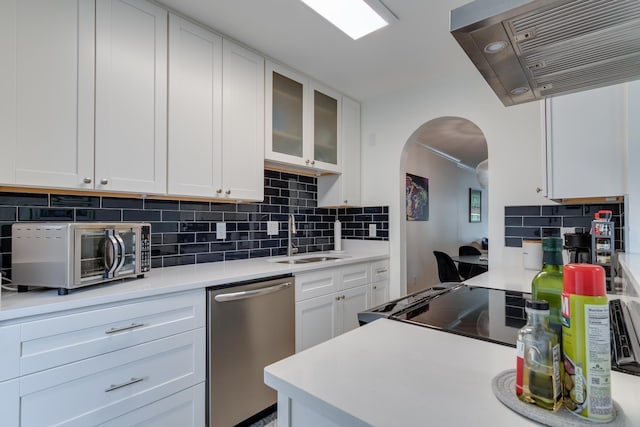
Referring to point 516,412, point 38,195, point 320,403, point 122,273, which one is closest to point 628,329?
point 516,412

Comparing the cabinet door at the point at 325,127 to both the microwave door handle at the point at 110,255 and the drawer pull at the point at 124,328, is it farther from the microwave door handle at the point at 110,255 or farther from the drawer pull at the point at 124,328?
the drawer pull at the point at 124,328

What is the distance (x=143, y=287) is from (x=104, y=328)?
8.5 inches

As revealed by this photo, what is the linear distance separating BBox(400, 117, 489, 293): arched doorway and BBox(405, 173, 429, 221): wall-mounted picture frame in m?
0.04

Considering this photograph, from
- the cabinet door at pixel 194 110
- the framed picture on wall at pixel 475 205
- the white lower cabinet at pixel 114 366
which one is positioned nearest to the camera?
the white lower cabinet at pixel 114 366

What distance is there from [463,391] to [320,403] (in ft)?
0.86

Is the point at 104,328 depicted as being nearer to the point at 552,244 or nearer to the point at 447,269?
the point at 552,244

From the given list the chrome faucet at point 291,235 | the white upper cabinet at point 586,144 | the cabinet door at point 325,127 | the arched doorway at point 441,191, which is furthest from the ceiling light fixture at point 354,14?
the arched doorway at point 441,191

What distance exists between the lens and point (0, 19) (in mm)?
1332

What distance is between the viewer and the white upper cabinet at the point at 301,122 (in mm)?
2480

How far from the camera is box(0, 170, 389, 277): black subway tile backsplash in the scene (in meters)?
1.65

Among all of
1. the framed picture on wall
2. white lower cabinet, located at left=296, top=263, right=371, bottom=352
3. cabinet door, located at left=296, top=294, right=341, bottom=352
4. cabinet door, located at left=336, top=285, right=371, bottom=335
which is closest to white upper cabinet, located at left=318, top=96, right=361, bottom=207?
white lower cabinet, located at left=296, top=263, right=371, bottom=352

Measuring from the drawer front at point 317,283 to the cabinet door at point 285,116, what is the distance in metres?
0.91

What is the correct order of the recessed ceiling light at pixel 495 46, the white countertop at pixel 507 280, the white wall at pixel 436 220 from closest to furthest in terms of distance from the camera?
the recessed ceiling light at pixel 495 46
the white countertop at pixel 507 280
the white wall at pixel 436 220

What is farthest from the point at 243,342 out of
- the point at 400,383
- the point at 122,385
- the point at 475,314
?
the point at 400,383
